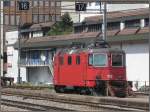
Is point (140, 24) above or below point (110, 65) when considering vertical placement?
above

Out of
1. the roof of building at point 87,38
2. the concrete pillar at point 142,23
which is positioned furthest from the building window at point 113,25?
the concrete pillar at point 142,23

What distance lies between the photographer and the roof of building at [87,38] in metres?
48.8

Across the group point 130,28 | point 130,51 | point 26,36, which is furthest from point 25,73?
point 130,51

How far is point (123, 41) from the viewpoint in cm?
4997

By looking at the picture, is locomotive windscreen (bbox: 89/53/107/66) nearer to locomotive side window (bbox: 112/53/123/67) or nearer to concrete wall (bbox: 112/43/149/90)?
locomotive side window (bbox: 112/53/123/67)

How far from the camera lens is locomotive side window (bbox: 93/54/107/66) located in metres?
30.1

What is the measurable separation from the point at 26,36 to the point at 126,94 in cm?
5417

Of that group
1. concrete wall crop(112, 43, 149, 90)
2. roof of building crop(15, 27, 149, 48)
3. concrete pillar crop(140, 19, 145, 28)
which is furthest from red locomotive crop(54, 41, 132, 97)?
concrete pillar crop(140, 19, 145, 28)

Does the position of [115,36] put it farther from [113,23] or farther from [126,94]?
[126,94]

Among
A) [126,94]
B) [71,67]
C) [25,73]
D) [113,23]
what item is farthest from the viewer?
[25,73]

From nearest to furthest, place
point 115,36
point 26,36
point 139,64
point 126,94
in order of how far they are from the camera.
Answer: point 126,94, point 139,64, point 115,36, point 26,36

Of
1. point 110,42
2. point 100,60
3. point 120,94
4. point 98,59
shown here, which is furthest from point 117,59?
point 110,42

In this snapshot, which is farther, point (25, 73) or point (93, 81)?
point (25, 73)

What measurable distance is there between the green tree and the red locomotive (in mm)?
45351
